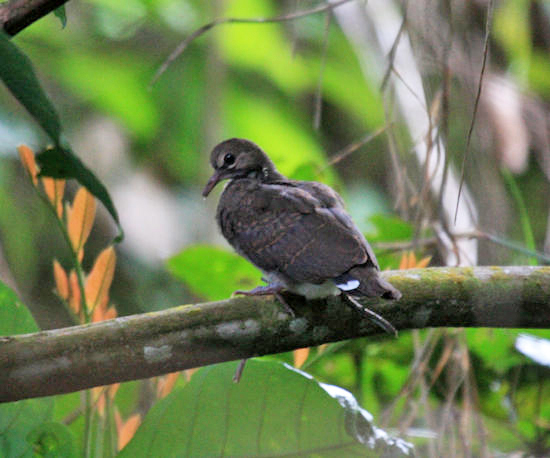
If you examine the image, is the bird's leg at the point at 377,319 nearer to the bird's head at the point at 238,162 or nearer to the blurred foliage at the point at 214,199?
the blurred foliage at the point at 214,199

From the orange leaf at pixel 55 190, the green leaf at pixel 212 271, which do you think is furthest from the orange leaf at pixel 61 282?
the green leaf at pixel 212 271

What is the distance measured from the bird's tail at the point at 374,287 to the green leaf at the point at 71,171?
48 centimetres

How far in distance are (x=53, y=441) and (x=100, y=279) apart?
0.37 meters

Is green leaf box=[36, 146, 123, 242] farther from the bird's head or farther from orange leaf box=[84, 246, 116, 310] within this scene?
the bird's head

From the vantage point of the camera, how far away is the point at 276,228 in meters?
2.13

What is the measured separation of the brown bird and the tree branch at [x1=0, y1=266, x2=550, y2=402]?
0.05 meters

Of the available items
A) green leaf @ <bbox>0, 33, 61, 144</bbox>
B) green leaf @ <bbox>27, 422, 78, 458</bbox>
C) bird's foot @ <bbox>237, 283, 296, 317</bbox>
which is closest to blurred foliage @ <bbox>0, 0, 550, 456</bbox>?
green leaf @ <bbox>27, 422, 78, 458</bbox>

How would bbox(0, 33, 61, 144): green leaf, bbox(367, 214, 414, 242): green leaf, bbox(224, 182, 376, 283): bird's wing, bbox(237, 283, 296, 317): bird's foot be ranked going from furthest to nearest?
bbox(367, 214, 414, 242): green leaf → bbox(224, 182, 376, 283): bird's wing → bbox(237, 283, 296, 317): bird's foot → bbox(0, 33, 61, 144): green leaf

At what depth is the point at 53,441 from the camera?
167 centimetres

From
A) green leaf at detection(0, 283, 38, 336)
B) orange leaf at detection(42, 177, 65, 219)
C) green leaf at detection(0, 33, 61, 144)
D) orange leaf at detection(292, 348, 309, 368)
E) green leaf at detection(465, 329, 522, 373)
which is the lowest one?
green leaf at detection(465, 329, 522, 373)

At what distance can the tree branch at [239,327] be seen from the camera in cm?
155

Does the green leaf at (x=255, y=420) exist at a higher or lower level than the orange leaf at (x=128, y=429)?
higher

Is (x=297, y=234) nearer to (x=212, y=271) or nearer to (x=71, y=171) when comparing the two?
(x=212, y=271)

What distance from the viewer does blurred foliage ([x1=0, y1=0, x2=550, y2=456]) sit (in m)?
2.06
